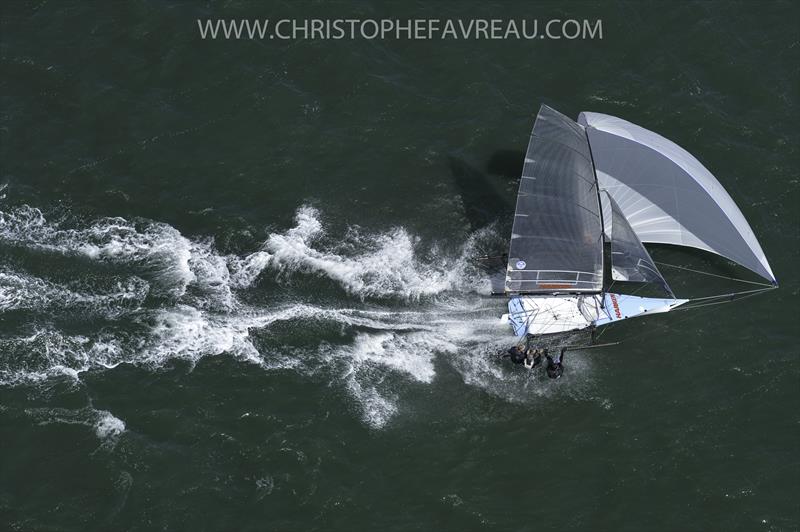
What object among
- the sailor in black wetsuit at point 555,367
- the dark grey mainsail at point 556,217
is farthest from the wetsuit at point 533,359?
the dark grey mainsail at point 556,217

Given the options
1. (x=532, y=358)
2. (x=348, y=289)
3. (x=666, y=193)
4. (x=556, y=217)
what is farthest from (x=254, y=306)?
(x=666, y=193)

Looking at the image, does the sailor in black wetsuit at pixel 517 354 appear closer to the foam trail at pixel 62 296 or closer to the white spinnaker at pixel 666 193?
the white spinnaker at pixel 666 193

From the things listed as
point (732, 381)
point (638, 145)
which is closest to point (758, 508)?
point (732, 381)

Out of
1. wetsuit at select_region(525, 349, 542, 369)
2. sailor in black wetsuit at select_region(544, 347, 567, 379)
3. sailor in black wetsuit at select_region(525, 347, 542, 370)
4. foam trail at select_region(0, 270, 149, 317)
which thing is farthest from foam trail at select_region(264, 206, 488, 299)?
foam trail at select_region(0, 270, 149, 317)

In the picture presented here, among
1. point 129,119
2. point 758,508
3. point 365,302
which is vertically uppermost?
point 129,119

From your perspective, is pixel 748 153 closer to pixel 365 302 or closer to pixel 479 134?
pixel 479 134

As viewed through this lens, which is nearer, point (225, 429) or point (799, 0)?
point (225, 429)

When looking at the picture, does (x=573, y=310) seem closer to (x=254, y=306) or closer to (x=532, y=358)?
(x=532, y=358)
